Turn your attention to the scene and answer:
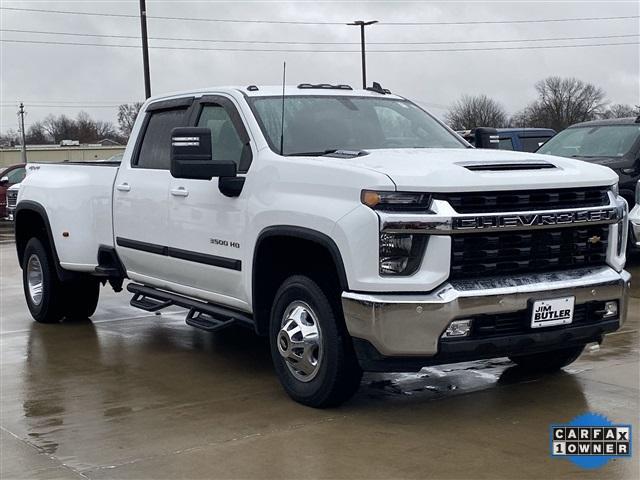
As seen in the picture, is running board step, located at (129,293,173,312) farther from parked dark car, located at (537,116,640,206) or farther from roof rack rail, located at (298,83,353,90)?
parked dark car, located at (537,116,640,206)

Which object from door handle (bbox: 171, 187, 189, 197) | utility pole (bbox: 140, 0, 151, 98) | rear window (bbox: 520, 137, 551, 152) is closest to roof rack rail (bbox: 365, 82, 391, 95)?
door handle (bbox: 171, 187, 189, 197)

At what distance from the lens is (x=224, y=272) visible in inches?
251

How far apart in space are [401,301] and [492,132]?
278 cm

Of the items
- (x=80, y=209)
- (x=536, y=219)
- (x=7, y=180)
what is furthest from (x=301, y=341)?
(x=7, y=180)

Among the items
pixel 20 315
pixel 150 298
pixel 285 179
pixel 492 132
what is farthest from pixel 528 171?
pixel 20 315

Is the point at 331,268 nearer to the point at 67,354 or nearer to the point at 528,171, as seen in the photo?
the point at 528,171

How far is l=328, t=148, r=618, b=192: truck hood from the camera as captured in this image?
508cm

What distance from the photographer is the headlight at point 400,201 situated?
5.05 metres

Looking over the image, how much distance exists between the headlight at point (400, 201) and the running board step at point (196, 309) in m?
1.56

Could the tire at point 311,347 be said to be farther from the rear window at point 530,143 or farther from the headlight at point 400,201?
the rear window at point 530,143

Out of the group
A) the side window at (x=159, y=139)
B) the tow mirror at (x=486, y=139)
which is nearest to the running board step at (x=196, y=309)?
the side window at (x=159, y=139)

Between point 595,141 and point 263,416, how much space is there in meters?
8.22

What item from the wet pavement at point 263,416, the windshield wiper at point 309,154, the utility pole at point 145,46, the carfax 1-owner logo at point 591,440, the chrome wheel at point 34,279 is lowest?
the wet pavement at point 263,416

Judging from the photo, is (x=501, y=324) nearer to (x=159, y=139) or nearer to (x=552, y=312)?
(x=552, y=312)
